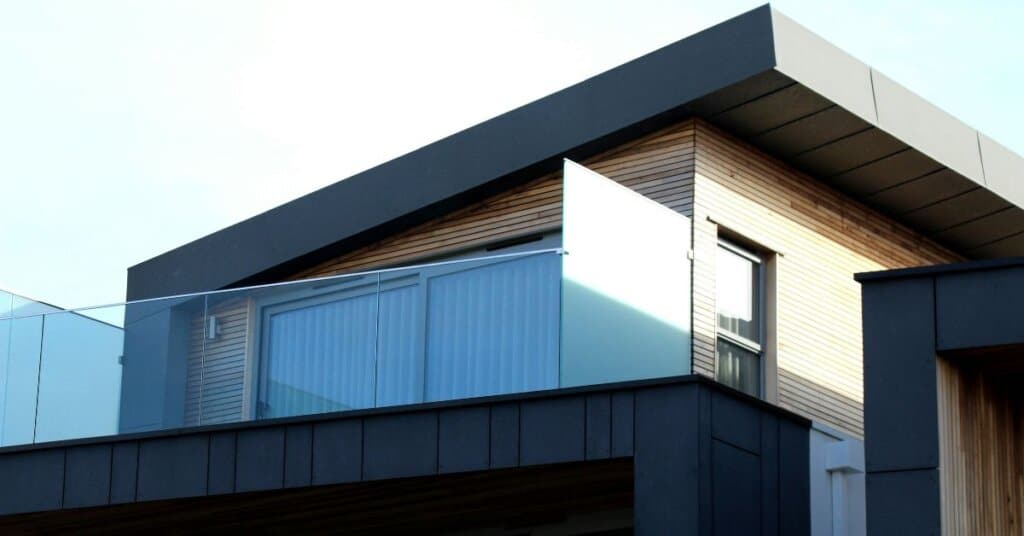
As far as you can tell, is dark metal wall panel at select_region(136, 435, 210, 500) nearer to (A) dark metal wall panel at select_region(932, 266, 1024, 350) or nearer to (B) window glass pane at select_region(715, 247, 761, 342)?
(B) window glass pane at select_region(715, 247, 761, 342)

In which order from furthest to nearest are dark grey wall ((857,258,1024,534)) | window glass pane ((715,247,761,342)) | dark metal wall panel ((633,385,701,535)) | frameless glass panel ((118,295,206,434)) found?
window glass pane ((715,247,761,342)), frameless glass panel ((118,295,206,434)), dark metal wall panel ((633,385,701,535)), dark grey wall ((857,258,1024,534))

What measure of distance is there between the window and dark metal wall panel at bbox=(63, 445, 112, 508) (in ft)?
17.0

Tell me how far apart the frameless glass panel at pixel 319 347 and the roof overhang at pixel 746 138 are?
3.03 metres

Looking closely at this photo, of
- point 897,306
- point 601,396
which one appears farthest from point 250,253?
point 897,306

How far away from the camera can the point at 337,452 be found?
45.2 feet

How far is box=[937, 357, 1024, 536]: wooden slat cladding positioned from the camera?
11.3m

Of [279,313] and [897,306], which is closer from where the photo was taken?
[897,306]

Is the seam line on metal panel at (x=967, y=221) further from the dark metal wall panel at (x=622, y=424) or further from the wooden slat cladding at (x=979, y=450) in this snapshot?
the dark metal wall panel at (x=622, y=424)

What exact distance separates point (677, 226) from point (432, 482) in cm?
353

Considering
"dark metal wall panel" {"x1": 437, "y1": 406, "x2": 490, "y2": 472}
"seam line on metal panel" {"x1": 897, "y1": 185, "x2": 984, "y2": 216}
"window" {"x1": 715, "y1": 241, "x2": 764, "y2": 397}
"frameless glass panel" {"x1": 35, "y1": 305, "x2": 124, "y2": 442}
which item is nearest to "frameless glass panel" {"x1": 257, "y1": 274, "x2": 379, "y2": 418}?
"dark metal wall panel" {"x1": 437, "y1": 406, "x2": 490, "y2": 472}

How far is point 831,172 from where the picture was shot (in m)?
17.6

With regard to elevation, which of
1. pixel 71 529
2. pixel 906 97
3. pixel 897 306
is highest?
pixel 906 97

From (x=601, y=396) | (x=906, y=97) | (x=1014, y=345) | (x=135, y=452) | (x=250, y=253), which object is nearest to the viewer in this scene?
(x=1014, y=345)

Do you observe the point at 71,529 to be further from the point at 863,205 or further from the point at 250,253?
the point at 863,205
